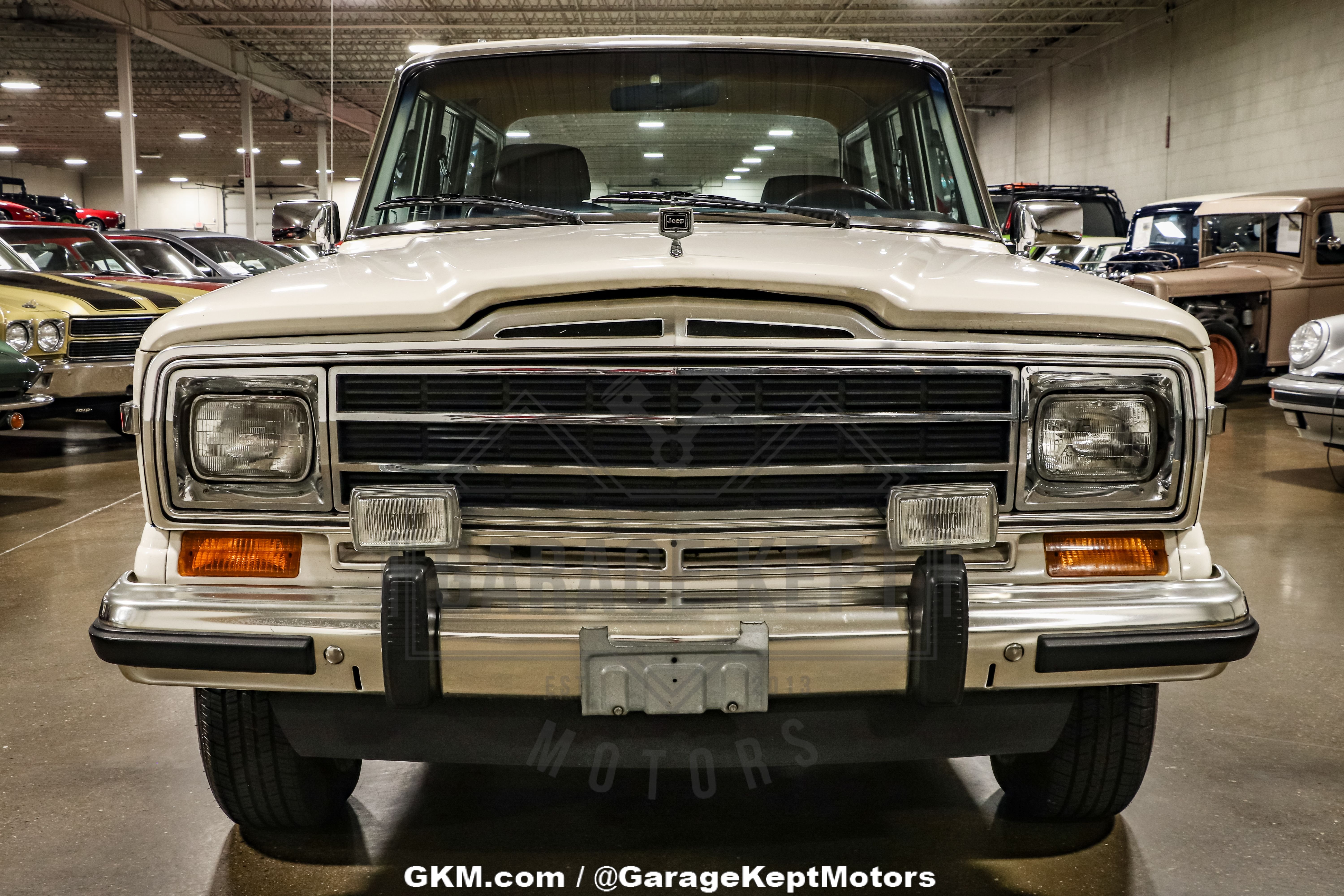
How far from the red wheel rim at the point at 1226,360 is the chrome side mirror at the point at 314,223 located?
29.8ft

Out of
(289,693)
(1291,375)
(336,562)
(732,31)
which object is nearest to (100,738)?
(289,693)

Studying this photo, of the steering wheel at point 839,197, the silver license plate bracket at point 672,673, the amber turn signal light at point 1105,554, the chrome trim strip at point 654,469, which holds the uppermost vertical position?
the steering wheel at point 839,197

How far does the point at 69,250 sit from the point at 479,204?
841 cm

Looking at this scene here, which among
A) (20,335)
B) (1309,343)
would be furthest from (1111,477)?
(20,335)

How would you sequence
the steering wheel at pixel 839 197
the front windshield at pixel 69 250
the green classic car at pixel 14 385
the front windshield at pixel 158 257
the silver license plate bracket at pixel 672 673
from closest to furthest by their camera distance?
the silver license plate bracket at pixel 672 673 < the steering wheel at pixel 839 197 < the green classic car at pixel 14 385 < the front windshield at pixel 69 250 < the front windshield at pixel 158 257

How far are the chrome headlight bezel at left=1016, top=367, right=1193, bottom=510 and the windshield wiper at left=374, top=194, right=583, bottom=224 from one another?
119 centimetres

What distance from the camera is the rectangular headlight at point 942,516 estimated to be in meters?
1.80

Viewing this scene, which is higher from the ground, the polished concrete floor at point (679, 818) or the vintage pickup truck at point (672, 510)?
the vintage pickup truck at point (672, 510)

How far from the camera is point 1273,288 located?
1004cm

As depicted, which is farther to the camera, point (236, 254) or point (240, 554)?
point (236, 254)

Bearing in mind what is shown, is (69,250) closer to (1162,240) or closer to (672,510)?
(672,510)

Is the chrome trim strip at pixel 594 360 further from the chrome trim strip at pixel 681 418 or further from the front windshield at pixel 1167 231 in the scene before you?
the front windshield at pixel 1167 231

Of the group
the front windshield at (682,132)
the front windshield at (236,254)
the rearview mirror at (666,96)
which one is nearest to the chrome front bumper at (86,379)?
the front windshield at (236,254)

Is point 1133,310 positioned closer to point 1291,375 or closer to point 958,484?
point 958,484
